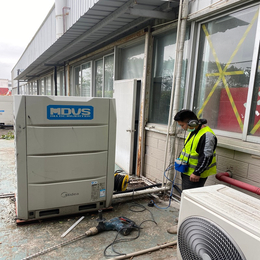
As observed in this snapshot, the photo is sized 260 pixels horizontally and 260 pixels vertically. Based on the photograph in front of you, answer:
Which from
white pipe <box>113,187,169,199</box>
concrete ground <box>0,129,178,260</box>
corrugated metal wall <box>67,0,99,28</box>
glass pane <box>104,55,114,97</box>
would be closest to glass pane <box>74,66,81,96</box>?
glass pane <box>104,55,114,97</box>

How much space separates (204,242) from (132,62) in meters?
4.52

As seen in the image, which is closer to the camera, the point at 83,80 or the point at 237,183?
the point at 237,183

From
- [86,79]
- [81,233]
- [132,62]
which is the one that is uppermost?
[132,62]

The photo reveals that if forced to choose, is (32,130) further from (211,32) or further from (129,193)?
(211,32)

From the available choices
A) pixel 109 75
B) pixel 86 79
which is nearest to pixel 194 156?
pixel 109 75

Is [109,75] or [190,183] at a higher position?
[109,75]

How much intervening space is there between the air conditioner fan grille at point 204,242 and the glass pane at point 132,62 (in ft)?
12.6

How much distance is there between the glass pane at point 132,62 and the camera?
16.1 feet

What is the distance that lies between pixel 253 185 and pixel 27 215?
2837 mm

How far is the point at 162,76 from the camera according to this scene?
14.0ft

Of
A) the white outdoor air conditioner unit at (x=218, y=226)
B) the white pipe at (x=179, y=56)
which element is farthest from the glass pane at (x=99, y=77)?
the white outdoor air conditioner unit at (x=218, y=226)

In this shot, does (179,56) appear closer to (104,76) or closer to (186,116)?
(186,116)

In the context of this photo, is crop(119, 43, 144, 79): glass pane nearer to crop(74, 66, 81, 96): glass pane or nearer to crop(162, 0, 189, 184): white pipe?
crop(162, 0, 189, 184): white pipe

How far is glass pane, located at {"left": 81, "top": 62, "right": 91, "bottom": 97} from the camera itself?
7.67 metres
